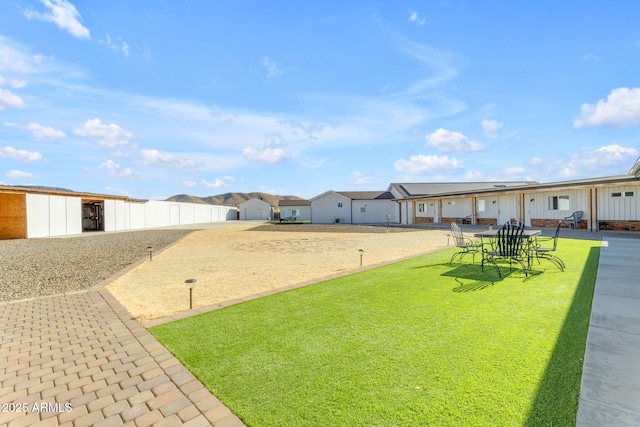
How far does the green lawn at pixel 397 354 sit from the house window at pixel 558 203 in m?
16.6

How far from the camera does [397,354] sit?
2.72m

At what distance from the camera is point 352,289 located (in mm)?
5086

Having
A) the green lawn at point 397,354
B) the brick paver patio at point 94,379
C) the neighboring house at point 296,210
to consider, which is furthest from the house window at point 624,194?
the neighboring house at point 296,210

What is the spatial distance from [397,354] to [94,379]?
274cm

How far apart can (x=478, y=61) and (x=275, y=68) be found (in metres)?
9.13

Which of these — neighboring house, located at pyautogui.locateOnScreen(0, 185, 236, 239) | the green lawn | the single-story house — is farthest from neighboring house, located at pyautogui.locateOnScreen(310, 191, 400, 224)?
the green lawn

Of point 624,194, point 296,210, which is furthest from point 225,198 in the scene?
point 624,194

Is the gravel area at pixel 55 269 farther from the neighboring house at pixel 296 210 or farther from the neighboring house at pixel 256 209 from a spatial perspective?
the neighboring house at pixel 256 209

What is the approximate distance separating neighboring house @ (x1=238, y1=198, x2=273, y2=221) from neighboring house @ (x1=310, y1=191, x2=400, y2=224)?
1659 cm

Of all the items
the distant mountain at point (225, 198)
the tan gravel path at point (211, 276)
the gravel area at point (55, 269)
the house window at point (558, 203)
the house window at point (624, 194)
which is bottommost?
the tan gravel path at point (211, 276)

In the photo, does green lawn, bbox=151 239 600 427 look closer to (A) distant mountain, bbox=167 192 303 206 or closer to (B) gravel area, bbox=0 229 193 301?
(B) gravel area, bbox=0 229 193 301

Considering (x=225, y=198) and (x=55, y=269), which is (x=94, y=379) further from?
(x=225, y=198)

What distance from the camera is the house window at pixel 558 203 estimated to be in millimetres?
17750

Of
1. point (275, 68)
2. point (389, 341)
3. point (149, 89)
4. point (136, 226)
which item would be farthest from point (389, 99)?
point (136, 226)
